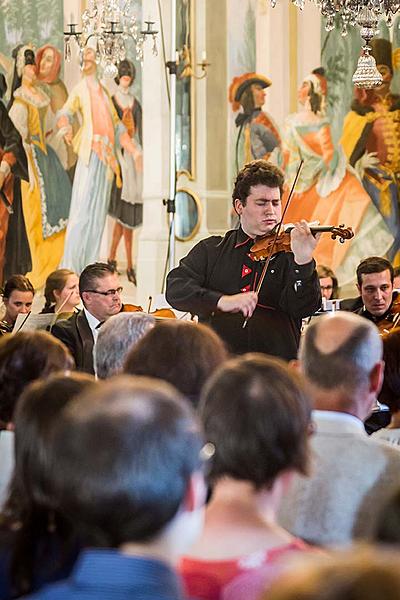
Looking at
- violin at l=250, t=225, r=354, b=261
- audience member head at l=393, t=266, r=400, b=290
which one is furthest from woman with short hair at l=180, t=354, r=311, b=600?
audience member head at l=393, t=266, r=400, b=290

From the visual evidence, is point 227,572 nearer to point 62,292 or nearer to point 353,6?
point 353,6

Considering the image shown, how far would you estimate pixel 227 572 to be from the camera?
2.42 metres

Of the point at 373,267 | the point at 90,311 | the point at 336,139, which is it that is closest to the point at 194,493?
the point at 90,311

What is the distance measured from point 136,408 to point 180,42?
447 inches

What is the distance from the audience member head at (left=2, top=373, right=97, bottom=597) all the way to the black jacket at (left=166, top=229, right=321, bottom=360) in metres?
3.56

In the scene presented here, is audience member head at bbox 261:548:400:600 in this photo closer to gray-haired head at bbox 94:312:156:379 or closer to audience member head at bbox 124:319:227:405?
audience member head at bbox 124:319:227:405

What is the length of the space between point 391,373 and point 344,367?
65cm

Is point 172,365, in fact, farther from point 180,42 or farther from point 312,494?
point 180,42

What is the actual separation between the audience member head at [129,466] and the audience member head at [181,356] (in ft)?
4.74

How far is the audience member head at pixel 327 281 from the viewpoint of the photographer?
1140 cm

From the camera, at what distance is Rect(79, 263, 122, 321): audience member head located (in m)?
8.33

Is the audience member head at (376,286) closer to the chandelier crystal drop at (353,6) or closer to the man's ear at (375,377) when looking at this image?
the chandelier crystal drop at (353,6)

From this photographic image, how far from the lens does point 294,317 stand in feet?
20.7

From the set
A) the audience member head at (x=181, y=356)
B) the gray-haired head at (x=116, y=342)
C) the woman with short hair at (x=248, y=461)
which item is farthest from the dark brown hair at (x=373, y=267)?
the woman with short hair at (x=248, y=461)
